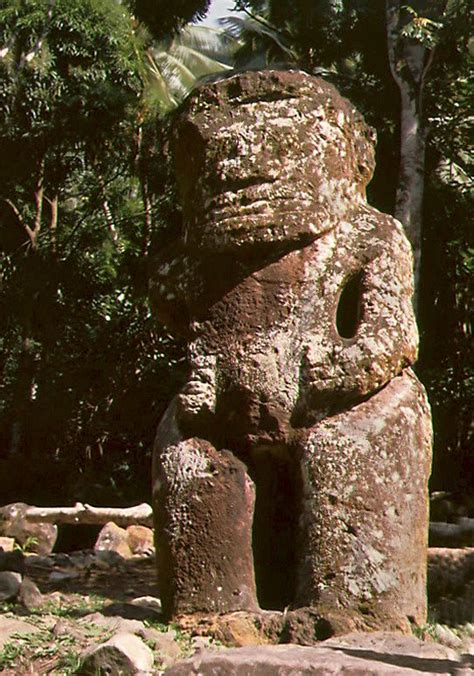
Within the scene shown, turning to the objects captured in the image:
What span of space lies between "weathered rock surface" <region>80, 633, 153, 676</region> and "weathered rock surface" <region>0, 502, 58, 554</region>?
5.09 m

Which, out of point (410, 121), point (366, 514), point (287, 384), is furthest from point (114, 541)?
point (410, 121)

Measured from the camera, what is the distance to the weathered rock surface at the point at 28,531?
981cm

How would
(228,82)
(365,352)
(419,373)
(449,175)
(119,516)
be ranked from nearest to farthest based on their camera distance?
1. (365,352)
2. (228,82)
3. (119,516)
4. (419,373)
5. (449,175)

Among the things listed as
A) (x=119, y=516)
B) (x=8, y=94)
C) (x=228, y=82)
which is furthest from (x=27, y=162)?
(x=228, y=82)

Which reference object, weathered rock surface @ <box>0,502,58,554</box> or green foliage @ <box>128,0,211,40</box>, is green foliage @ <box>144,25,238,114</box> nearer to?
green foliage @ <box>128,0,211,40</box>

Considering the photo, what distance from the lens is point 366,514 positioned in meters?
5.29

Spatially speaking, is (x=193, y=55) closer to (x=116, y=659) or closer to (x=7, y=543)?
(x=7, y=543)

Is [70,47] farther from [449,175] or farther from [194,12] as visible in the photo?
[449,175]

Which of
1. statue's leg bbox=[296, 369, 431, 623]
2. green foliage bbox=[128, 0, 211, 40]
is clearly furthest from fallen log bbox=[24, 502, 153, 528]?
green foliage bbox=[128, 0, 211, 40]

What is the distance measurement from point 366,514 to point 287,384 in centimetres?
65

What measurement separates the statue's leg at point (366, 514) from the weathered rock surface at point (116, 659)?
0.89 m

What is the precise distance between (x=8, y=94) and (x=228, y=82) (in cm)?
1040

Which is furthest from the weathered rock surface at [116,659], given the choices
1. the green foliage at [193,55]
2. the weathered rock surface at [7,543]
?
the green foliage at [193,55]

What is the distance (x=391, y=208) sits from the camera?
14891 millimetres
